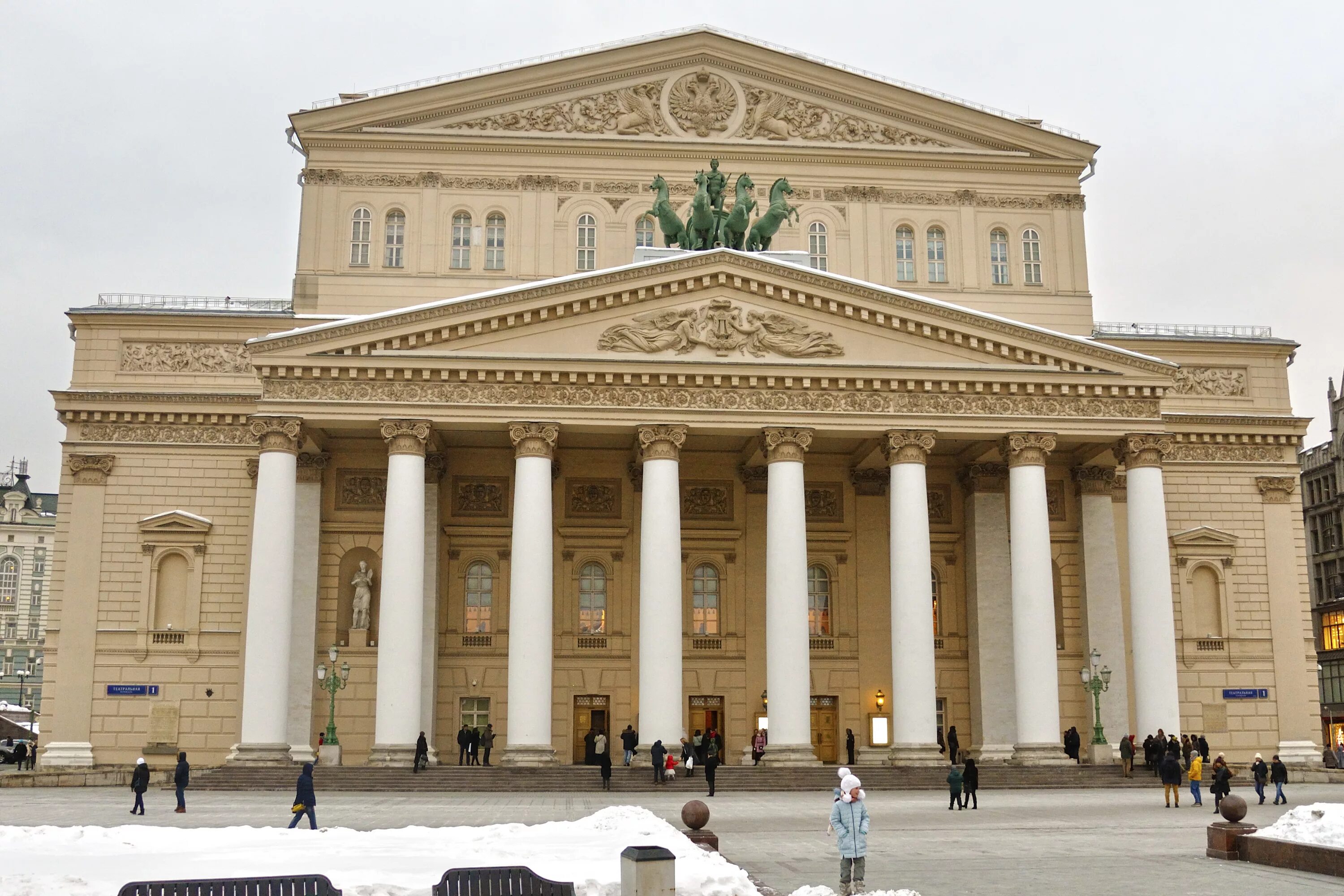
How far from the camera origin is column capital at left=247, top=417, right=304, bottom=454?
36.9 m

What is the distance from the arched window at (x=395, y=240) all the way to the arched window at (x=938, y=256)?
1778 centimetres

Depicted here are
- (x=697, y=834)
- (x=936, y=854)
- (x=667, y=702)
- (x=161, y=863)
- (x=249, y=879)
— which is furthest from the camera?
(x=667, y=702)

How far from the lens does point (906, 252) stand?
1902 inches

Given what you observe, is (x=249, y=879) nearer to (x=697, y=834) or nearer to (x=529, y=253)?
(x=697, y=834)

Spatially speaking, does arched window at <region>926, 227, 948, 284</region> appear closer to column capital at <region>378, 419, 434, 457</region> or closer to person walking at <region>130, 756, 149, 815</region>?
column capital at <region>378, 419, 434, 457</region>

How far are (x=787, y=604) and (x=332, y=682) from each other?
12055mm

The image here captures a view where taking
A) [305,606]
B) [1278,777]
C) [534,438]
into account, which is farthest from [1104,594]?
[305,606]

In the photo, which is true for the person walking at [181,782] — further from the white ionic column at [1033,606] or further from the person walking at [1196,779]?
the white ionic column at [1033,606]

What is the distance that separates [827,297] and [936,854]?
2136cm

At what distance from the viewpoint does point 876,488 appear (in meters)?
44.1

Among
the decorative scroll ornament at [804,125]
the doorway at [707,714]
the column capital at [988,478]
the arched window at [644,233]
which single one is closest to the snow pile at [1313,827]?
the column capital at [988,478]

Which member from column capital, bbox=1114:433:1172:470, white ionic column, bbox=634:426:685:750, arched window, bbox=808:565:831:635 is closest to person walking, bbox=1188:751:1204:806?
column capital, bbox=1114:433:1172:470

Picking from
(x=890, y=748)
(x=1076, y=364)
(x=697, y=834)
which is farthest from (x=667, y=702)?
(x=697, y=834)

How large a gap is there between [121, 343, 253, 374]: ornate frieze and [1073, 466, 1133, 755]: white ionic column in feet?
85.1
